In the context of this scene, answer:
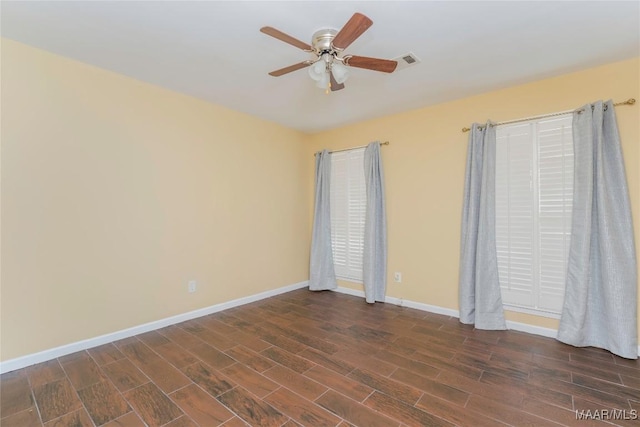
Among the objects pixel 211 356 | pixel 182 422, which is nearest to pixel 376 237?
pixel 211 356

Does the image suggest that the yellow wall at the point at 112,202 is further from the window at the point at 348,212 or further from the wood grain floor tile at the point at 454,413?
the wood grain floor tile at the point at 454,413

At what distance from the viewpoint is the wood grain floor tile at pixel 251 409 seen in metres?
1.63

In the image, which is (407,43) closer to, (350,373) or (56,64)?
(350,373)

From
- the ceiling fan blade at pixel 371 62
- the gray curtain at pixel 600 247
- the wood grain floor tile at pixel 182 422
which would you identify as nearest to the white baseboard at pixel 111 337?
the wood grain floor tile at pixel 182 422

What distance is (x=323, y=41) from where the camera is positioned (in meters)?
1.94

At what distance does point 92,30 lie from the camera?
2.01 metres

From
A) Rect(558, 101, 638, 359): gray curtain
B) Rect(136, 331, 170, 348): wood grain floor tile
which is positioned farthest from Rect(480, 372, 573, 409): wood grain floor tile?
Rect(136, 331, 170, 348): wood grain floor tile

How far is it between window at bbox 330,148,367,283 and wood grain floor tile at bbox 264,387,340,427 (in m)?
2.35

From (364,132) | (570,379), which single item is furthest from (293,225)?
(570,379)

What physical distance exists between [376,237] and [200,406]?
8.66 ft

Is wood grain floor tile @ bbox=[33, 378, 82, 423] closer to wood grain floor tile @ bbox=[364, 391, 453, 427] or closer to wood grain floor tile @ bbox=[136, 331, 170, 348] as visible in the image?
wood grain floor tile @ bbox=[136, 331, 170, 348]

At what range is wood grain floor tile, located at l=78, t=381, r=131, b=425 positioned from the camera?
1.67 m

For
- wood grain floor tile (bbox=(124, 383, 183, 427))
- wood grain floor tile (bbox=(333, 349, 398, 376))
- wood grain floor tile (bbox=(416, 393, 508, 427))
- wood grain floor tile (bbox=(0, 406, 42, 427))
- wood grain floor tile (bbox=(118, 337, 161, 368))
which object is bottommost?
wood grain floor tile (bbox=(0, 406, 42, 427))

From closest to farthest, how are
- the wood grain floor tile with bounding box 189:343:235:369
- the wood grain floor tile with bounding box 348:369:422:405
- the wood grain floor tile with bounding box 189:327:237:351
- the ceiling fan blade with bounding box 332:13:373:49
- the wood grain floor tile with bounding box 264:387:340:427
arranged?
1. the ceiling fan blade with bounding box 332:13:373:49
2. the wood grain floor tile with bounding box 264:387:340:427
3. the wood grain floor tile with bounding box 348:369:422:405
4. the wood grain floor tile with bounding box 189:343:235:369
5. the wood grain floor tile with bounding box 189:327:237:351
